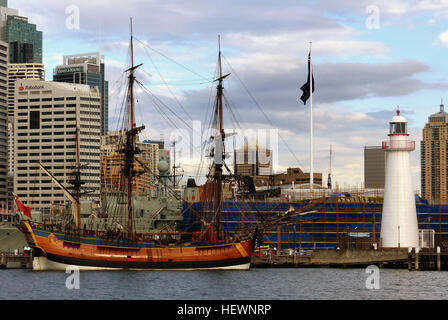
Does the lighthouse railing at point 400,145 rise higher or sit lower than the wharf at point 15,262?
higher

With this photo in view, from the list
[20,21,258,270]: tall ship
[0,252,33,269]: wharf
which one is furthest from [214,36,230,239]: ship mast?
[0,252,33,269]: wharf

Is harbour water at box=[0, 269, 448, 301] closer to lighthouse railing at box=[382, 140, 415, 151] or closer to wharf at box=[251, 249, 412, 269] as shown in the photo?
wharf at box=[251, 249, 412, 269]

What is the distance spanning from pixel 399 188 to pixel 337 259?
14.8m

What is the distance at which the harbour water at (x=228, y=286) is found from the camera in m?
68.3

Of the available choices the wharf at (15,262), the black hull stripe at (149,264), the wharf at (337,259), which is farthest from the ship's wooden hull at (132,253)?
the wharf at (15,262)

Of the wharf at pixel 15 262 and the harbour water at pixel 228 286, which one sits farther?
the wharf at pixel 15 262

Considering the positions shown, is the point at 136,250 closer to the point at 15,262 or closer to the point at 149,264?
the point at 149,264

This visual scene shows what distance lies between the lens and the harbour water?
68.3 metres

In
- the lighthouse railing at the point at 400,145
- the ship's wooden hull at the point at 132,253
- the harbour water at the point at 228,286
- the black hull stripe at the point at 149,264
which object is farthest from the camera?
the black hull stripe at the point at 149,264

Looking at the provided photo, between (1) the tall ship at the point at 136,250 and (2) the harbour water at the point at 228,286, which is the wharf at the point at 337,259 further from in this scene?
(1) the tall ship at the point at 136,250

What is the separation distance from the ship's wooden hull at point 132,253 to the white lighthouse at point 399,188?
58.8 feet

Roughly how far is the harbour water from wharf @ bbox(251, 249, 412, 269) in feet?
7.09

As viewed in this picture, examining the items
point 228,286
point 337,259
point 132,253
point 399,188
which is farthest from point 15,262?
point 399,188

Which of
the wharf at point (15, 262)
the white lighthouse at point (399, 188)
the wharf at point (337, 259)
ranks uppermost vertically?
the white lighthouse at point (399, 188)
